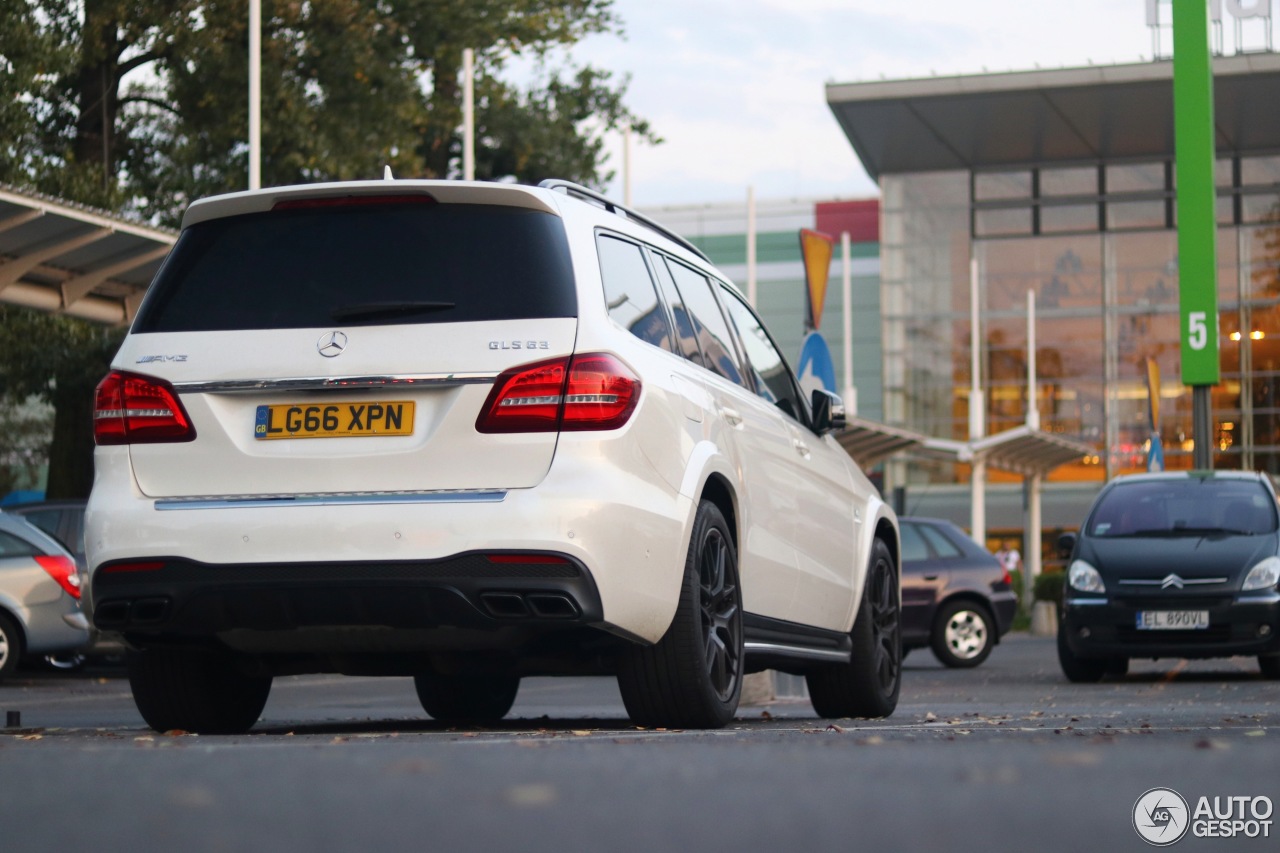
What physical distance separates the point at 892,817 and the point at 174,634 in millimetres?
3732

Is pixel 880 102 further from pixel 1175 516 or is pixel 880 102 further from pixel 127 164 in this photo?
pixel 1175 516

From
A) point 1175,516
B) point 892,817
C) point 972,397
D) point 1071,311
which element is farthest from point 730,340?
point 1071,311

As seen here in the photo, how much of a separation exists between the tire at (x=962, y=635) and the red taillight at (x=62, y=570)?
8.46 metres

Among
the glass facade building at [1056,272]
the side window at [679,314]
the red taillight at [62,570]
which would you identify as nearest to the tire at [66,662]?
the red taillight at [62,570]

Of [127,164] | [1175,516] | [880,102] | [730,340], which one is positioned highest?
[880,102]

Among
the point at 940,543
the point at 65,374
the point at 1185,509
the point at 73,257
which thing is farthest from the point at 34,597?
the point at 65,374

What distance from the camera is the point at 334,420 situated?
20.4ft

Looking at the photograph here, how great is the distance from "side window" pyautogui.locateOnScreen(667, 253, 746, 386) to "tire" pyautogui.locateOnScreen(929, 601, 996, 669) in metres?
12.8

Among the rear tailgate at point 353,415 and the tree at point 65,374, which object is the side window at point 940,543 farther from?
the rear tailgate at point 353,415

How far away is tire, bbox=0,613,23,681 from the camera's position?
16.8m

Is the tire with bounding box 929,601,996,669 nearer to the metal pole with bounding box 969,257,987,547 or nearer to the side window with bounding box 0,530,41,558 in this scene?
the side window with bounding box 0,530,41,558

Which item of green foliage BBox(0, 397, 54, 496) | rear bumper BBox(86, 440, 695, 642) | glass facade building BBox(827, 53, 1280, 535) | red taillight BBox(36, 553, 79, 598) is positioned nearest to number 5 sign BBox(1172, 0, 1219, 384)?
red taillight BBox(36, 553, 79, 598)

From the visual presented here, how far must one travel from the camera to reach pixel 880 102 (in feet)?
177

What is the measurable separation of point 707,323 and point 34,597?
35.3 feet
